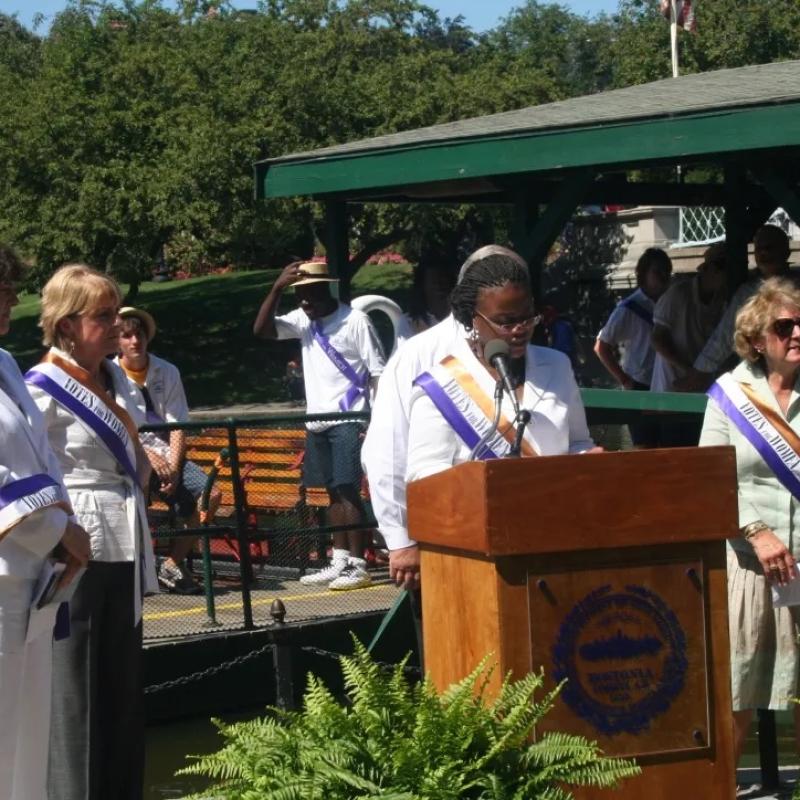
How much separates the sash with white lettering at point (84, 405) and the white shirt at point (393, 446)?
86 centimetres

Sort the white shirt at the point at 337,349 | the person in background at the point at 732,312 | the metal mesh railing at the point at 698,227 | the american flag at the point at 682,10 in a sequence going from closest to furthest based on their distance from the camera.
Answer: the person in background at the point at 732,312 → the white shirt at the point at 337,349 → the metal mesh railing at the point at 698,227 → the american flag at the point at 682,10

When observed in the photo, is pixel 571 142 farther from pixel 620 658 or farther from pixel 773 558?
pixel 620 658

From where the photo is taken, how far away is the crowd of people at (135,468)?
4641 millimetres

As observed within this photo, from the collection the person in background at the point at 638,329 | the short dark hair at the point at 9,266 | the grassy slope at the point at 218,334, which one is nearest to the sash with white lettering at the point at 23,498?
the short dark hair at the point at 9,266

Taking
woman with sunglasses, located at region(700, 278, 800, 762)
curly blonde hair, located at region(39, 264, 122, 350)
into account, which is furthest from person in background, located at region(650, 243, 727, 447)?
curly blonde hair, located at region(39, 264, 122, 350)

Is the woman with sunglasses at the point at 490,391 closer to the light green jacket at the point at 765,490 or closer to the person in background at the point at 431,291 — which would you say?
the light green jacket at the point at 765,490

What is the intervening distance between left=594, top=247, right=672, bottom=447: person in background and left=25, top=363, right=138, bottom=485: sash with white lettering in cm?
637

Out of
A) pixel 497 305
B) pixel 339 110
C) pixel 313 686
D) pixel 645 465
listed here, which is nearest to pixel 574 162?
pixel 497 305

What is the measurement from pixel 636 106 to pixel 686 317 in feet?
5.26

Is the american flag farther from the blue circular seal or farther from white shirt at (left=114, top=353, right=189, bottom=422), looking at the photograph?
the blue circular seal

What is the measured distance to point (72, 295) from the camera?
5410mm

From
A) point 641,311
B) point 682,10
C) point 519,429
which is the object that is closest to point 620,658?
point 519,429

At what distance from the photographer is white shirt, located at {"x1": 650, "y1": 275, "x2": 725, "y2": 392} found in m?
9.89

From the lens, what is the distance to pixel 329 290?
10617 millimetres
